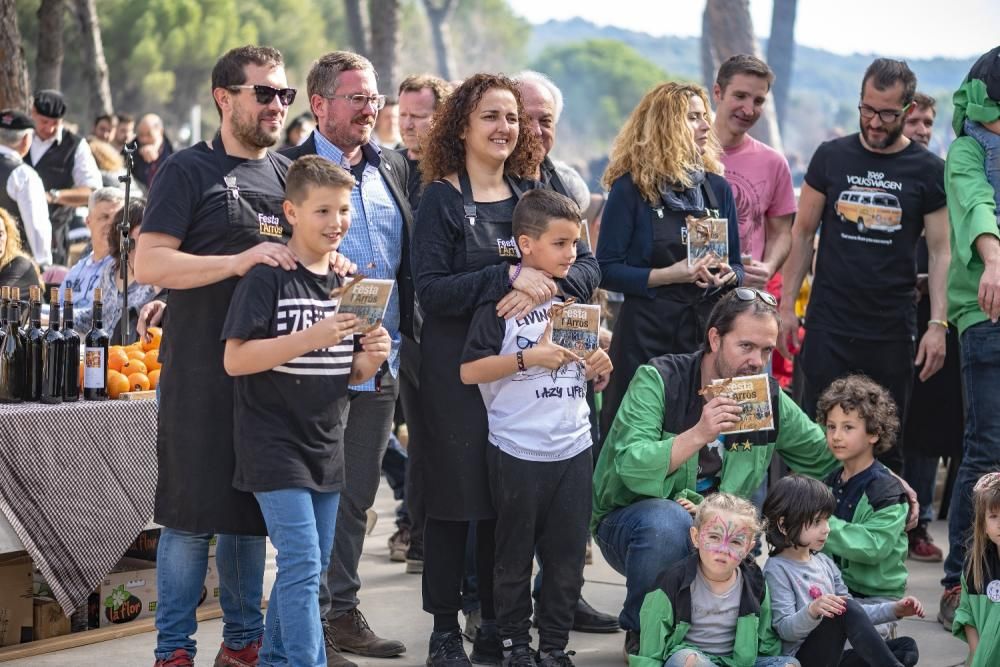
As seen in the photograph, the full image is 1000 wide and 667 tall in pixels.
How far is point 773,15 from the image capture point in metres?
43.4

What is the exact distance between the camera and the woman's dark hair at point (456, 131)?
4.88m

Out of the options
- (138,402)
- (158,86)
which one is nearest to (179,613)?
(138,402)

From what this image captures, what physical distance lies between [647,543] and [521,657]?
588 millimetres

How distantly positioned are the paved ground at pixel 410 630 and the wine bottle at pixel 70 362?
1004 millimetres

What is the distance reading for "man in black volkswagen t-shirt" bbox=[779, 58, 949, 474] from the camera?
6.22m

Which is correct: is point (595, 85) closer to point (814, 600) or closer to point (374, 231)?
point (374, 231)

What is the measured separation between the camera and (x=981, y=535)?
15.3 ft

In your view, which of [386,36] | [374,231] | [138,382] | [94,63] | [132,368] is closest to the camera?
[374,231]

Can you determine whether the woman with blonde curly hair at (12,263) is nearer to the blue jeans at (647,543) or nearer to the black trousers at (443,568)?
the black trousers at (443,568)

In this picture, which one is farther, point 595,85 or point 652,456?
point 595,85

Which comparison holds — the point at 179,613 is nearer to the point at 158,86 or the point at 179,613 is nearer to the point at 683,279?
the point at 683,279

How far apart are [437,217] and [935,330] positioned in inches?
103

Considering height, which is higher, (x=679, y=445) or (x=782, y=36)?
(x=782, y=36)

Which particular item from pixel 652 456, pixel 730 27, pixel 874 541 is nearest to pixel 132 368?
pixel 652 456
